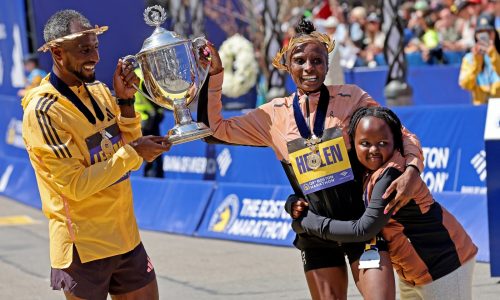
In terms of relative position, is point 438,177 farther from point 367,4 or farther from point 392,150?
point 367,4

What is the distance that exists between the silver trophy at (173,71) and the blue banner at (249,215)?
487cm

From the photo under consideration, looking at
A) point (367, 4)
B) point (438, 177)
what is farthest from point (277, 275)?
point (367, 4)

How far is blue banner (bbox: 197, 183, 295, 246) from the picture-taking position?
31.7 feet

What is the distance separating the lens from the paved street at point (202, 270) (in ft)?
25.7

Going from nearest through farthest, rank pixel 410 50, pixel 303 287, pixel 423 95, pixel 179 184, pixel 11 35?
pixel 303 287
pixel 179 184
pixel 423 95
pixel 410 50
pixel 11 35

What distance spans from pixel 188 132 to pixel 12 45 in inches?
507

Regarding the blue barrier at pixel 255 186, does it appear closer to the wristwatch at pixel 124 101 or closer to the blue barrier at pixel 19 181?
the blue barrier at pixel 19 181

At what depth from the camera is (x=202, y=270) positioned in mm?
8914

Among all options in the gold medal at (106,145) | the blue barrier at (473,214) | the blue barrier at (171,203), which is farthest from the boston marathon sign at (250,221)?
the gold medal at (106,145)

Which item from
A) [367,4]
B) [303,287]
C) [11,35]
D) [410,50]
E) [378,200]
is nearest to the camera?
[378,200]

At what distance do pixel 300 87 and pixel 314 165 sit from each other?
15.3 inches

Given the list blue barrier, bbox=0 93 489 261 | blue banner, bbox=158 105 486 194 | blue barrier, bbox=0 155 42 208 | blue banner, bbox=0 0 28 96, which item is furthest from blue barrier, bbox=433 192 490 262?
blue banner, bbox=0 0 28 96

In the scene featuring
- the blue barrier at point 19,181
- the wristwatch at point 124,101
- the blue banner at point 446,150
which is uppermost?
the wristwatch at point 124,101

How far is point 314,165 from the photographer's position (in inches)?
186
